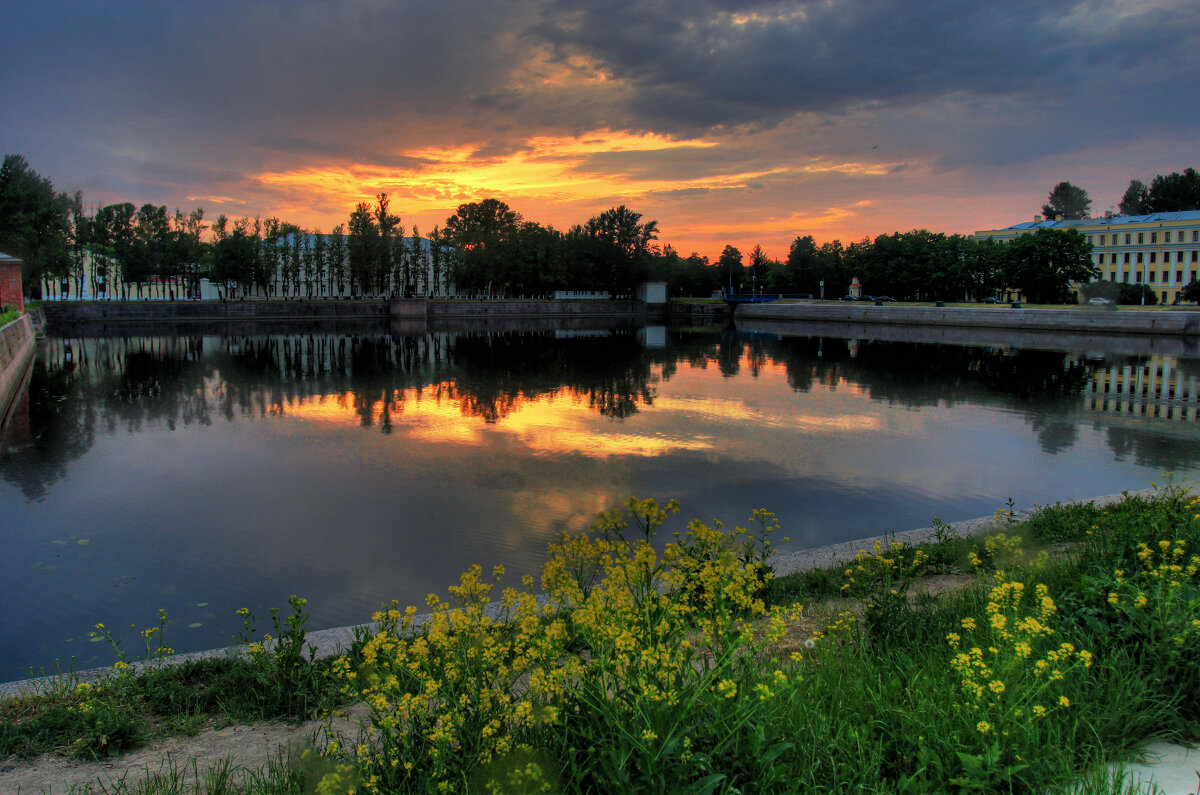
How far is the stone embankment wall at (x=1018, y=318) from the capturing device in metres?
54.2

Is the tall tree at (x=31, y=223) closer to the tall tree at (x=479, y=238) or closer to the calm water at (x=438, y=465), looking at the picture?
the calm water at (x=438, y=465)

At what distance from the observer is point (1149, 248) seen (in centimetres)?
10250

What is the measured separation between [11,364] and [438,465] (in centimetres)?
2048

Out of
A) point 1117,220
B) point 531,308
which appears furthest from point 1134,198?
point 531,308

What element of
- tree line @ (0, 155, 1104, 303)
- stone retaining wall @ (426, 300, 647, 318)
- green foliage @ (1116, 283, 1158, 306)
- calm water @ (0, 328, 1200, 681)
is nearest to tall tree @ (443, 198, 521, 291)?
tree line @ (0, 155, 1104, 303)

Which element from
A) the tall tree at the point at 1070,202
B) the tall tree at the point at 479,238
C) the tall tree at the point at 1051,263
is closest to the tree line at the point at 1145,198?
the tall tree at the point at 1070,202

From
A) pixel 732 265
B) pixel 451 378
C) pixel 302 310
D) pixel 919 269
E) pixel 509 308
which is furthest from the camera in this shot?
pixel 732 265

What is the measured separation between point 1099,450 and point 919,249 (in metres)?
86.9

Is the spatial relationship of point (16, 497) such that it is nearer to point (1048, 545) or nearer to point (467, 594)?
point (467, 594)

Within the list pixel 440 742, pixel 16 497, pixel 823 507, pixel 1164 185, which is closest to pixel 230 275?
pixel 16 497

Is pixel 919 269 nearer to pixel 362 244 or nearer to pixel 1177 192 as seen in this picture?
pixel 1177 192

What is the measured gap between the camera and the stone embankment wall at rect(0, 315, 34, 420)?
21.9m

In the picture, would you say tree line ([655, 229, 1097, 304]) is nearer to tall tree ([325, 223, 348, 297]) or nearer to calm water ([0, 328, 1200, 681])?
tall tree ([325, 223, 348, 297])

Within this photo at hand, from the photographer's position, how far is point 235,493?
13.0 m
